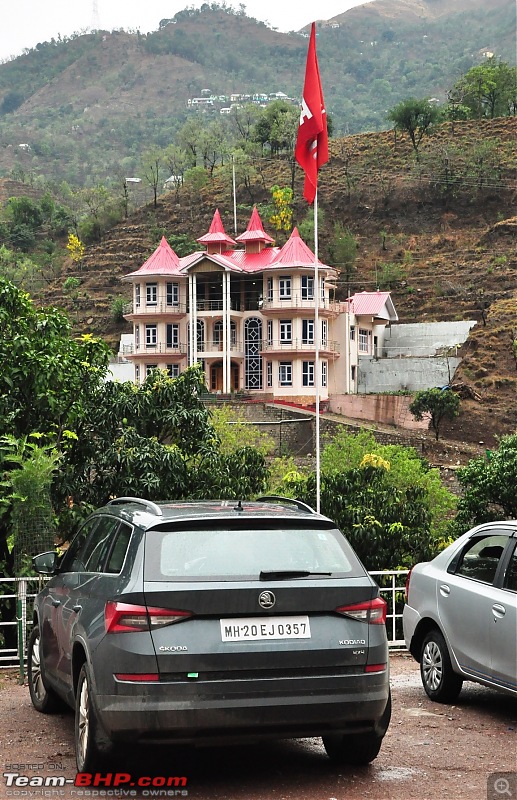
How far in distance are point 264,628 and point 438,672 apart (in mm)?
3295

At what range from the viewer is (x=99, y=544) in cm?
695

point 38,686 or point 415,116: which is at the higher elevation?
point 415,116

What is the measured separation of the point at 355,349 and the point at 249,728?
183ft

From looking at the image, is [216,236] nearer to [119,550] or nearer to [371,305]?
[371,305]

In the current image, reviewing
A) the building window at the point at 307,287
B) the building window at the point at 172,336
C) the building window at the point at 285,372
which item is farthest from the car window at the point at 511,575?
the building window at the point at 172,336

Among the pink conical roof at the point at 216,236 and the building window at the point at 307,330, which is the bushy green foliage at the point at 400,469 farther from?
the pink conical roof at the point at 216,236

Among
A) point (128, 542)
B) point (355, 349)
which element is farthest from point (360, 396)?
point (128, 542)

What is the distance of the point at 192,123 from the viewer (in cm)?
12519

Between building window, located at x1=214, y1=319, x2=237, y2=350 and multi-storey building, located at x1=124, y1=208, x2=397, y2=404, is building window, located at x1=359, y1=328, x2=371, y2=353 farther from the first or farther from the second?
building window, located at x1=214, y1=319, x2=237, y2=350

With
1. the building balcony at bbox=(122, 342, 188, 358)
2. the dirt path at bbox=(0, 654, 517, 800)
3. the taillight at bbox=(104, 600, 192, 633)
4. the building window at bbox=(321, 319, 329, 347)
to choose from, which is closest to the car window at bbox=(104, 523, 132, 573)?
the taillight at bbox=(104, 600, 192, 633)

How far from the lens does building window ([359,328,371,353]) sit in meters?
61.9

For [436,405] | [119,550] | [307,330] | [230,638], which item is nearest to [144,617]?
[230,638]

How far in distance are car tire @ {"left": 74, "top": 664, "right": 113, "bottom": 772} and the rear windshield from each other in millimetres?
778

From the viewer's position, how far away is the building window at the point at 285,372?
56.5 m
